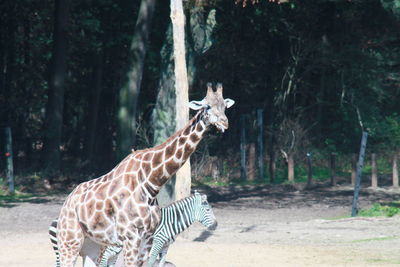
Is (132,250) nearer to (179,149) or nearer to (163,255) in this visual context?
(179,149)

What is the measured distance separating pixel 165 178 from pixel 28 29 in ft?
83.0

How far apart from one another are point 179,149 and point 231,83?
85.1 feet

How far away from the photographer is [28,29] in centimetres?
3441

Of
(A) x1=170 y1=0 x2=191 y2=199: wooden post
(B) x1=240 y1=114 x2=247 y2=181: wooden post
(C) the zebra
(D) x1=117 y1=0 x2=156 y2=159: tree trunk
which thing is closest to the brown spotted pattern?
(C) the zebra

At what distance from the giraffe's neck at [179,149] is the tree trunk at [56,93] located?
774 inches

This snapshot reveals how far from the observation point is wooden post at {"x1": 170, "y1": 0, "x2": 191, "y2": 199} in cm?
1867

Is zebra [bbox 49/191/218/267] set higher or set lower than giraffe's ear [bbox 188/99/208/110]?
lower

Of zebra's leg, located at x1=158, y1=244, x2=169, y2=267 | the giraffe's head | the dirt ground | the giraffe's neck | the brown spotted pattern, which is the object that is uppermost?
the giraffe's head

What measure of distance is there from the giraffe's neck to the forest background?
63.2 feet

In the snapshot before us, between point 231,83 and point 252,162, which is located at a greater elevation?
point 231,83

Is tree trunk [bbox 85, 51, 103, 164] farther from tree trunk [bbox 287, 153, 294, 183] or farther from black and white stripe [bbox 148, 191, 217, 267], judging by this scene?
black and white stripe [bbox 148, 191, 217, 267]

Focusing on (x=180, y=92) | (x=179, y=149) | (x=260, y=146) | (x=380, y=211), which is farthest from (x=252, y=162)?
(x=179, y=149)

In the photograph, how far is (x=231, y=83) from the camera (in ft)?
119

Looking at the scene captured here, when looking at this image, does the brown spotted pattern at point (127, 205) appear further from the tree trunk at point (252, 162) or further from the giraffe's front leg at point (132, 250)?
the tree trunk at point (252, 162)
